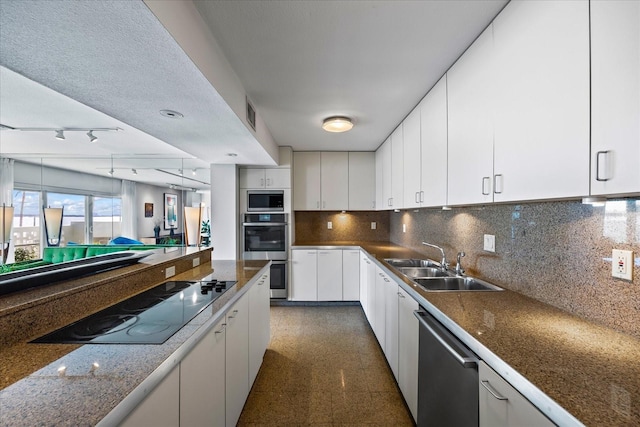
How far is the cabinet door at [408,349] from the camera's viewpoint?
5.32ft

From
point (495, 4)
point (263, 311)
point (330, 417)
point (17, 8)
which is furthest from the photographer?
point (263, 311)

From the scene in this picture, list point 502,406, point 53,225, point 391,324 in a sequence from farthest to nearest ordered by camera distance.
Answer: point 53,225 < point 391,324 < point 502,406

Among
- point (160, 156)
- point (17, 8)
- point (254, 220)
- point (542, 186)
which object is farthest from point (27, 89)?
point (542, 186)

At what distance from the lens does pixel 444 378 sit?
3.94 ft

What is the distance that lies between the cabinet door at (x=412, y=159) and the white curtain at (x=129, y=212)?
489cm

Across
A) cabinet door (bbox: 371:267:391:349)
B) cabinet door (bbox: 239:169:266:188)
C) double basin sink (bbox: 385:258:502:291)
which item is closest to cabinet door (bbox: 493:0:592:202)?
double basin sink (bbox: 385:258:502:291)

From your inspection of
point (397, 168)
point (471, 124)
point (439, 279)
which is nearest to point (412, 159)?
point (397, 168)

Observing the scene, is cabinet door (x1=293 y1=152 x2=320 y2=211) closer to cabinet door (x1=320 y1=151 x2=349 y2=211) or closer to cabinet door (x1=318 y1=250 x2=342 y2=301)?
cabinet door (x1=320 y1=151 x2=349 y2=211)

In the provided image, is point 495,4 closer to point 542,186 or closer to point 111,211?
point 542,186

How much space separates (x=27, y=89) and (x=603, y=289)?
3.87m

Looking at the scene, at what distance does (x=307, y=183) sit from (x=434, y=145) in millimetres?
2479

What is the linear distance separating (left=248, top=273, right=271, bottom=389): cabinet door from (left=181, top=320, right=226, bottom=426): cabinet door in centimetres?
58

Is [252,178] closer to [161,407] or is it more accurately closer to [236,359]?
[236,359]

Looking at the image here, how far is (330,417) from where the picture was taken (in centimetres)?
183
